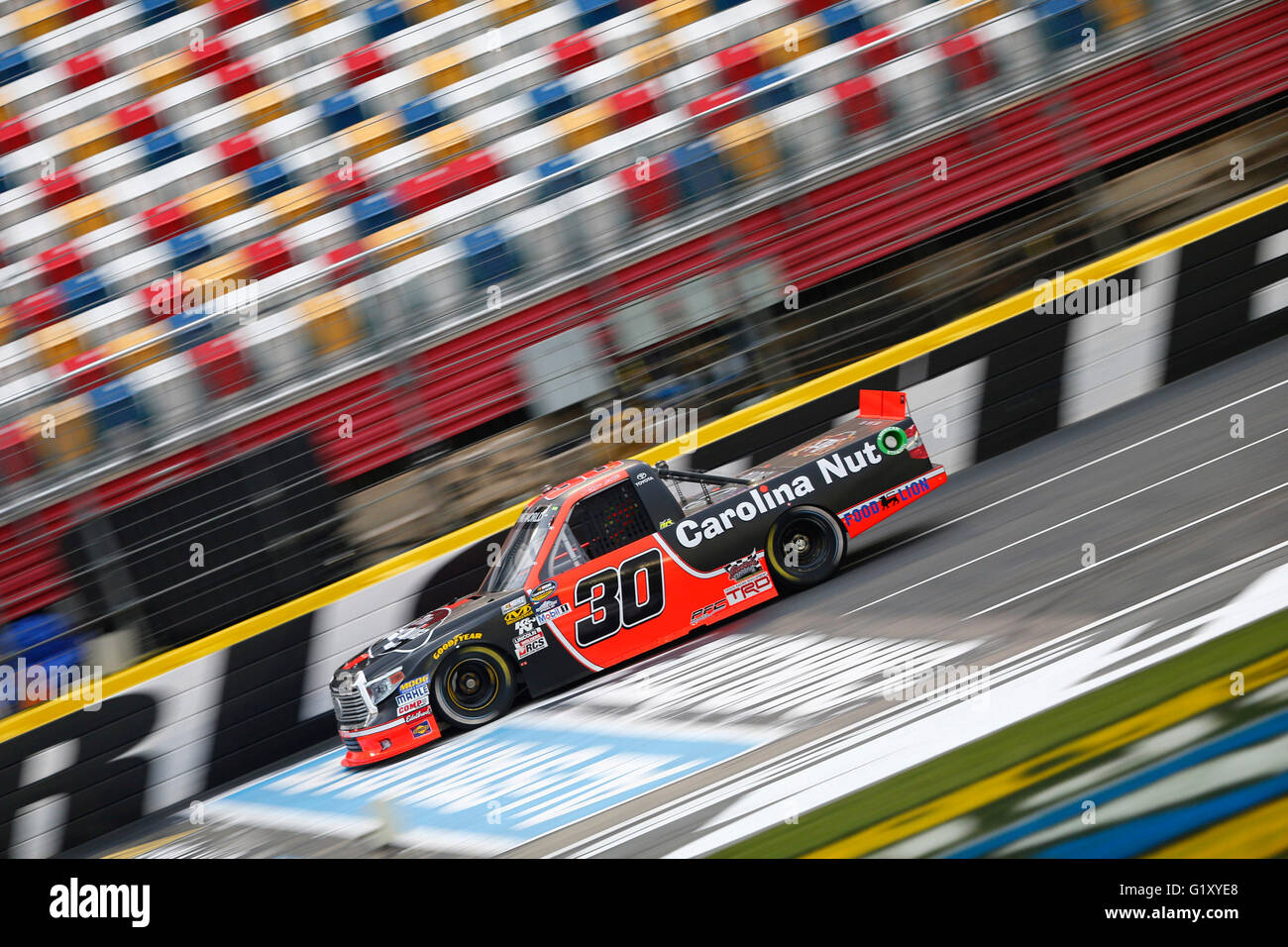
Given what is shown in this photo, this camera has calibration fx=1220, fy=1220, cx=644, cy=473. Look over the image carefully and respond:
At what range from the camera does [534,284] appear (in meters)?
10.6

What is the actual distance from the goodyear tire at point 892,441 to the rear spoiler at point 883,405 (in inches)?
5.2

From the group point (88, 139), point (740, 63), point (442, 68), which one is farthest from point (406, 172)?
point (88, 139)

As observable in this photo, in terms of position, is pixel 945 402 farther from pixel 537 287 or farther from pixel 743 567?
pixel 537 287

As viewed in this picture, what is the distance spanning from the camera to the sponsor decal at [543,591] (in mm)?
8641

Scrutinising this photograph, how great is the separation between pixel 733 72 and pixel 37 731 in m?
9.40

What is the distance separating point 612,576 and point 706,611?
0.79 m

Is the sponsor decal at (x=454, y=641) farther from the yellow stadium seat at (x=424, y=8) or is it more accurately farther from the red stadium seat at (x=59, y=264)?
the yellow stadium seat at (x=424, y=8)

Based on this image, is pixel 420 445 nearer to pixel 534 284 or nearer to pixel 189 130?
pixel 534 284

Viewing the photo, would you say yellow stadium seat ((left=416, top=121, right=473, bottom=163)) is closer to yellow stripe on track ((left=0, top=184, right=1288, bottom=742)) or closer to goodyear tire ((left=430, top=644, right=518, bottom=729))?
yellow stripe on track ((left=0, top=184, right=1288, bottom=742))

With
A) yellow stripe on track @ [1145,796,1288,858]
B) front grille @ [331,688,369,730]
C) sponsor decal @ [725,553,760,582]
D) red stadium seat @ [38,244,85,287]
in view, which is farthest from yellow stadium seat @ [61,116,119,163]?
yellow stripe on track @ [1145,796,1288,858]

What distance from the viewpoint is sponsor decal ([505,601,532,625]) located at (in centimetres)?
862

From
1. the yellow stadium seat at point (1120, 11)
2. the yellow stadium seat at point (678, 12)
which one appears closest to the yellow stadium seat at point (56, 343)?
the yellow stadium seat at point (678, 12)

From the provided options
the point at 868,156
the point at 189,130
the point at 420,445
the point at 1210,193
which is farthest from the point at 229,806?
the point at 1210,193

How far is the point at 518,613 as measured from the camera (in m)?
8.63
